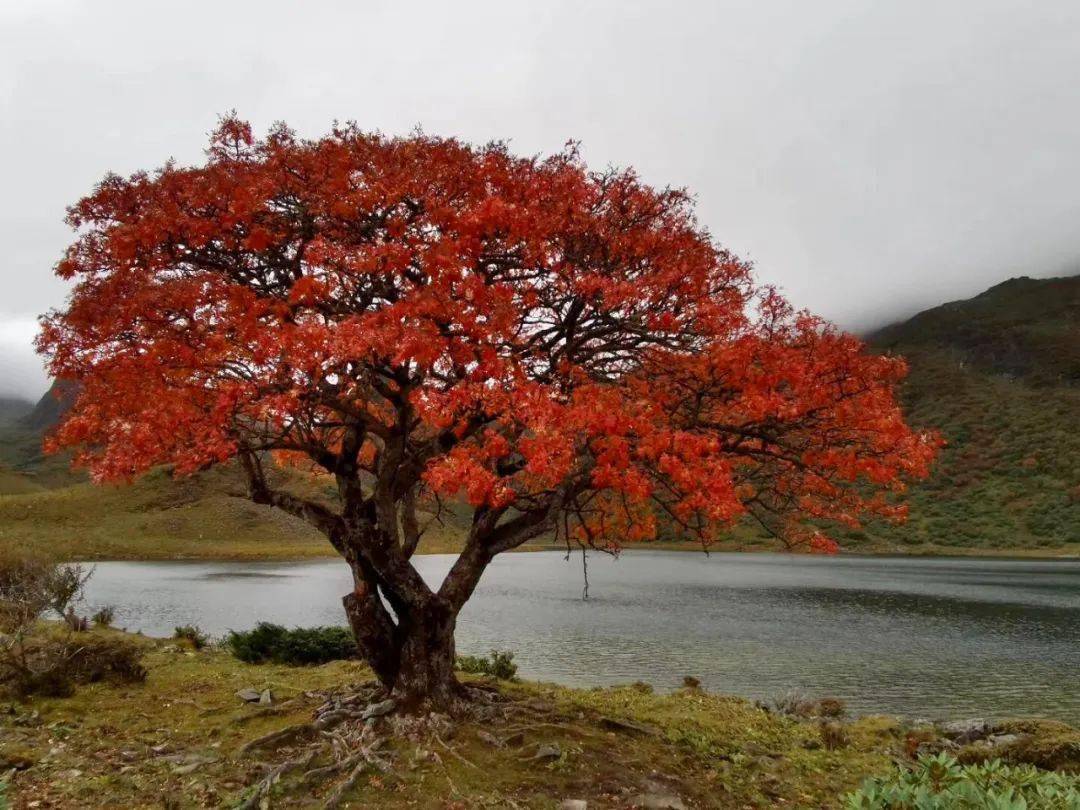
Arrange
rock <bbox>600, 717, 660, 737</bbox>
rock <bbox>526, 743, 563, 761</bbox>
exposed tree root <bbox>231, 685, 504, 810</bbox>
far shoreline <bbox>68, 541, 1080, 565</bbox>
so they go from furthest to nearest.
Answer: far shoreline <bbox>68, 541, 1080, 565</bbox>, rock <bbox>600, 717, 660, 737</bbox>, rock <bbox>526, 743, 563, 761</bbox>, exposed tree root <bbox>231, 685, 504, 810</bbox>

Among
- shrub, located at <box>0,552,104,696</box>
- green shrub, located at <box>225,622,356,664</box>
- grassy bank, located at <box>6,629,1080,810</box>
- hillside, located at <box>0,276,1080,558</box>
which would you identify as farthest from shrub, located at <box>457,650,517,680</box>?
hillside, located at <box>0,276,1080,558</box>

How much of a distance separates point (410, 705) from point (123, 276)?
9.58 meters

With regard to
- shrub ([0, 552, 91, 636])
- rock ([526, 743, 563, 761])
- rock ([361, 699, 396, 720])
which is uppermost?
shrub ([0, 552, 91, 636])

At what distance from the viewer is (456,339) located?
1102 cm

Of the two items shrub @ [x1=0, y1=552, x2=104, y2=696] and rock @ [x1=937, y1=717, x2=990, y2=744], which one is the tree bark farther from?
rock @ [x1=937, y1=717, x2=990, y2=744]

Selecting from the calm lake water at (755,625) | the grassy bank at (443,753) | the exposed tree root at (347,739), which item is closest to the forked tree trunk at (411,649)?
the exposed tree root at (347,739)

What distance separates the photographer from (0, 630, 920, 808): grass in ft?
33.6

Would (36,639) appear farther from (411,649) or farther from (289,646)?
(411,649)

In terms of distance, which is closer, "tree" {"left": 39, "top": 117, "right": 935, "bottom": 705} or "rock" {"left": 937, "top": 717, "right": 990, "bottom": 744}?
"tree" {"left": 39, "top": 117, "right": 935, "bottom": 705}

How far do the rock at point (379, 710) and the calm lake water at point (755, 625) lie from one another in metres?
16.1

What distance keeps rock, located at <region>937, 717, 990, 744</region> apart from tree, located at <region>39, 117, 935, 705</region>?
11846 mm

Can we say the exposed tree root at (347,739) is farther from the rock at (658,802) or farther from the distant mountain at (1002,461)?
the distant mountain at (1002,461)

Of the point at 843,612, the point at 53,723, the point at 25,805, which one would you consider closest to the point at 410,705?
the point at 25,805

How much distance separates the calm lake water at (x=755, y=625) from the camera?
96.8 ft
